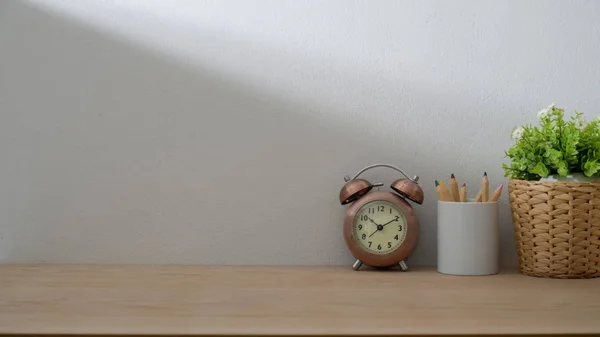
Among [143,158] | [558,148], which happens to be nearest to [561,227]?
[558,148]

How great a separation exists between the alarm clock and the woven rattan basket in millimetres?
230

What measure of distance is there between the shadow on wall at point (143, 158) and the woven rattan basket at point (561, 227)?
0.43 m

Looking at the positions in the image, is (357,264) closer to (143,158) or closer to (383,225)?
(383,225)

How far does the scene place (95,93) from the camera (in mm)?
1584

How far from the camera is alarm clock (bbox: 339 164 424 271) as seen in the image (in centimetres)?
148

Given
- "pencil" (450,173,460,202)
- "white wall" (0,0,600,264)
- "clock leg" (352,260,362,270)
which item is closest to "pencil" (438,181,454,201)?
"pencil" (450,173,460,202)

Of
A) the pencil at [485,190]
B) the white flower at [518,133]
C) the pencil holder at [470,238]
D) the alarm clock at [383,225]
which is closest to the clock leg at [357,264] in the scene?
the alarm clock at [383,225]

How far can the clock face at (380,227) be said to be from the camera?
149 centimetres

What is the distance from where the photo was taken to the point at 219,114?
1.58m

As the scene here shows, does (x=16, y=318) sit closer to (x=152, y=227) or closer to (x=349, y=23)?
(x=152, y=227)

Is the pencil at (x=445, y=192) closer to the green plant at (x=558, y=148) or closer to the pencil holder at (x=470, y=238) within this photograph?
the pencil holder at (x=470, y=238)

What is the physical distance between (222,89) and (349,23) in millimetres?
333

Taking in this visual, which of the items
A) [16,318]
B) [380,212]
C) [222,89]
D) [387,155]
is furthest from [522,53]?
[16,318]

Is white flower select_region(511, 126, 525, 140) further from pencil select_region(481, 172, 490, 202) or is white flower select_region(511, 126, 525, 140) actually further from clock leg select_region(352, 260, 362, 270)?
clock leg select_region(352, 260, 362, 270)
